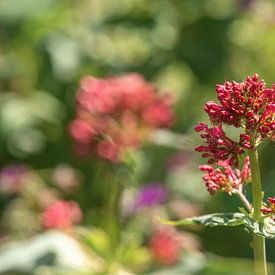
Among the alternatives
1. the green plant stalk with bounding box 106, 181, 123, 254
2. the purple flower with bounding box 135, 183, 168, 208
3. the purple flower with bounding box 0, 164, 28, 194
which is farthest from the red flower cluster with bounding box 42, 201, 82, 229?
the purple flower with bounding box 0, 164, 28, 194

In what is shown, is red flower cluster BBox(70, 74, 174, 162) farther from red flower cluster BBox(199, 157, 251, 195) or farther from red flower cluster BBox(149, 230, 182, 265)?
red flower cluster BBox(199, 157, 251, 195)

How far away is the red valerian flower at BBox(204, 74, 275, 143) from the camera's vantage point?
4.03 ft

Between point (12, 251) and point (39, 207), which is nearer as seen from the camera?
point (12, 251)

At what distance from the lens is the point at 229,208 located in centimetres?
274

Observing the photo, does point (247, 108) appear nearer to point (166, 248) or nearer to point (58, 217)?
point (166, 248)

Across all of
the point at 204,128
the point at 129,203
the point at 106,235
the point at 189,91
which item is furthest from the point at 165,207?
the point at 204,128

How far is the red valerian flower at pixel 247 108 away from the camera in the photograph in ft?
4.03

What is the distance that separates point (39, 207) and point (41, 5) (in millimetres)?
1034

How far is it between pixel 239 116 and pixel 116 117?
4.63 ft

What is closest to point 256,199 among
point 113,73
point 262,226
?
point 262,226

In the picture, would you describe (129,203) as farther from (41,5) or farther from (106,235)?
(41,5)

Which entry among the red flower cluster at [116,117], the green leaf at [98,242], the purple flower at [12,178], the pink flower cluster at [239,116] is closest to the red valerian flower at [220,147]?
the pink flower cluster at [239,116]

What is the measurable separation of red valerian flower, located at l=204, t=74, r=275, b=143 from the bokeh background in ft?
5.73

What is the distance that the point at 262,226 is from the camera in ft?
3.92
